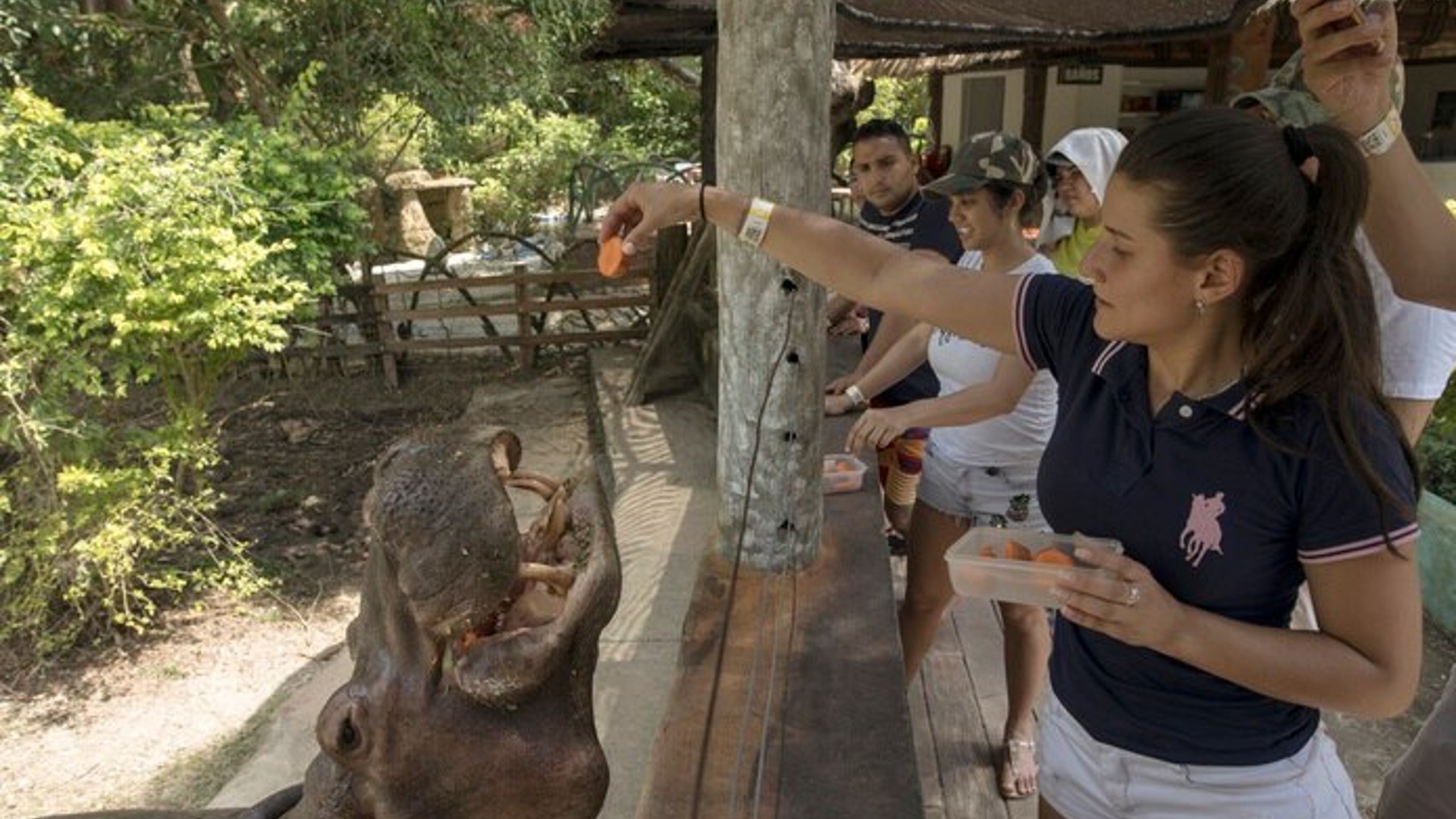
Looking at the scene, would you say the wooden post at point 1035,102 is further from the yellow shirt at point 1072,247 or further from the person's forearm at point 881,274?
the person's forearm at point 881,274

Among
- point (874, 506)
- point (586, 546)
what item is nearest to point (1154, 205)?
point (586, 546)

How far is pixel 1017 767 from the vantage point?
9.57 ft

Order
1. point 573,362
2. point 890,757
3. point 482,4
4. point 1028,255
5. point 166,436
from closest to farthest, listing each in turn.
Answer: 1. point 890,757
2. point 1028,255
3. point 166,436
4. point 482,4
5. point 573,362

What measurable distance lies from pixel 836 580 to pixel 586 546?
1676 millimetres

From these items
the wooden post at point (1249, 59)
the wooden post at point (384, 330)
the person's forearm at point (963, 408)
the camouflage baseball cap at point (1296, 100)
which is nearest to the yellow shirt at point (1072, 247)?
the person's forearm at point (963, 408)

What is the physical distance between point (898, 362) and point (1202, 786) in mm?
1751

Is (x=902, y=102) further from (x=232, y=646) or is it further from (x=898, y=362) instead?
(x=898, y=362)

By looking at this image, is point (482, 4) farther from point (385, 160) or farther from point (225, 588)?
point (385, 160)

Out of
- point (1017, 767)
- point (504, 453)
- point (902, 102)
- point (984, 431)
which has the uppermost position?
point (504, 453)

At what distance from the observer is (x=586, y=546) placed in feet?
3.63

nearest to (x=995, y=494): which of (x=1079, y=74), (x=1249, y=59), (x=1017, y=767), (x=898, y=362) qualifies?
(x=898, y=362)

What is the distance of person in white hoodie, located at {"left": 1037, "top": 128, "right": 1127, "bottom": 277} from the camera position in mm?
3088

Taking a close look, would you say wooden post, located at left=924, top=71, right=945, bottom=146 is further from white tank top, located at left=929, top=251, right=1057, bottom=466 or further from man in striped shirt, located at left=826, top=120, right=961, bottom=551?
white tank top, located at left=929, top=251, right=1057, bottom=466

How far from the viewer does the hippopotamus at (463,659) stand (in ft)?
3.21
